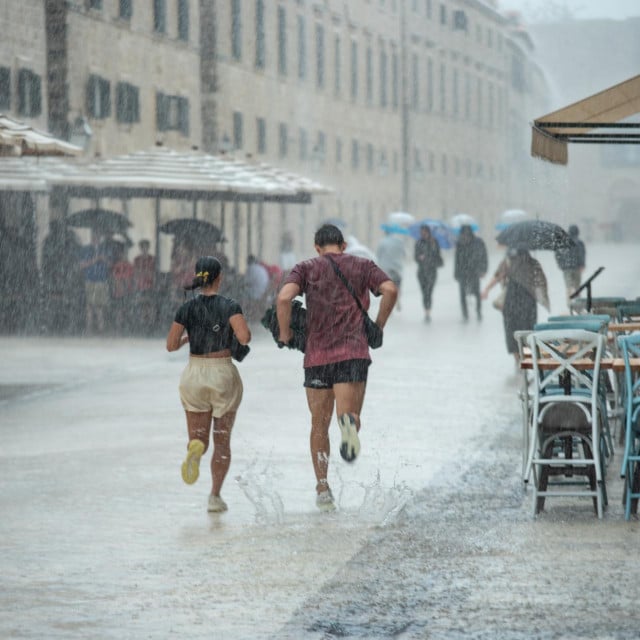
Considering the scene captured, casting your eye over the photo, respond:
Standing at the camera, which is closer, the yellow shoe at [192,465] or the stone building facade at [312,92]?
the yellow shoe at [192,465]

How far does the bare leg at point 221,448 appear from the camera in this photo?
367 inches

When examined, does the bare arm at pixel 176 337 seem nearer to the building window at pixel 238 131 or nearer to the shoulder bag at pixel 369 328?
the shoulder bag at pixel 369 328

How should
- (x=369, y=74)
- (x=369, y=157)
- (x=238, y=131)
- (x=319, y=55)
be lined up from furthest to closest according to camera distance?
1. (x=369, y=74)
2. (x=369, y=157)
3. (x=319, y=55)
4. (x=238, y=131)

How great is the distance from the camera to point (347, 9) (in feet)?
200

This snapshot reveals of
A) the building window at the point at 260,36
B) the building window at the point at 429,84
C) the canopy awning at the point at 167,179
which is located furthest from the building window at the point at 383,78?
the canopy awning at the point at 167,179

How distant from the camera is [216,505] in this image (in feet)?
30.6

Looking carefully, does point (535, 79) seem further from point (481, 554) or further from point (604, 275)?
point (481, 554)

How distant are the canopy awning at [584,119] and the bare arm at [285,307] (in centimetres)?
259

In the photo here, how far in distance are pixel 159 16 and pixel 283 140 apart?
11697mm

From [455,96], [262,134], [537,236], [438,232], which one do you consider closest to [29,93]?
[438,232]

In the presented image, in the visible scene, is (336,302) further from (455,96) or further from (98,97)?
(455,96)

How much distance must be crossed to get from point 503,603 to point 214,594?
1216 millimetres

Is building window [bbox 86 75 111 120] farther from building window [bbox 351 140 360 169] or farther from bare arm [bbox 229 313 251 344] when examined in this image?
bare arm [bbox 229 313 251 344]

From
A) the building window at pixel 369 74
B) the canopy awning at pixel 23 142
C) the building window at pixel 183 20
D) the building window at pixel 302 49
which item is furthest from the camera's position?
the building window at pixel 369 74
